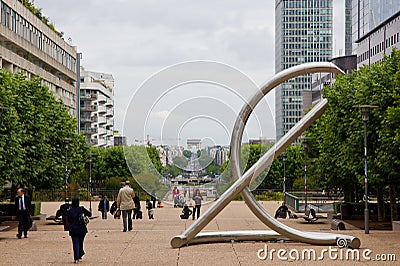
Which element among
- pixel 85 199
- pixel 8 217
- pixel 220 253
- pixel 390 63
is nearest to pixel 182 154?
pixel 220 253

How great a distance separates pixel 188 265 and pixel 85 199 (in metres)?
58.1

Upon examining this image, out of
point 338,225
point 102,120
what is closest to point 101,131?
point 102,120

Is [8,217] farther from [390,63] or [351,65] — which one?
[351,65]

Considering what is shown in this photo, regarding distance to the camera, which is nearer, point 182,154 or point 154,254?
point 154,254

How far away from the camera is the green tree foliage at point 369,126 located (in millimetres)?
32188

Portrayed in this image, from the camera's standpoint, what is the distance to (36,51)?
80312 mm

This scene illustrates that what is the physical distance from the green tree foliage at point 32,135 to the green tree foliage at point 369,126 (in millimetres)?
15907

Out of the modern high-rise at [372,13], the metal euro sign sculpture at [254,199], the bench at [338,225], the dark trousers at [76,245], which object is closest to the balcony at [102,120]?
the modern high-rise at [372,13]

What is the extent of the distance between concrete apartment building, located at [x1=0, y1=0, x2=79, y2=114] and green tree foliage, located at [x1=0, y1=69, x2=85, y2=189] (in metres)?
13.3

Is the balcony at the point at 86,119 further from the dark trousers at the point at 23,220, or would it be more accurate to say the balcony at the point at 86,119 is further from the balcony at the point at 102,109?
the dark trousers at the point at 23,220

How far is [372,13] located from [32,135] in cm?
6641

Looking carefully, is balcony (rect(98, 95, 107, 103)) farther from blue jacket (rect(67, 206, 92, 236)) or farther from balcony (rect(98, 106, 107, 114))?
blue jacket (rect(67, 206, 92, 236))

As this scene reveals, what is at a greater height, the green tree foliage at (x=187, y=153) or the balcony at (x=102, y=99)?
the balcony at (x=102, y=99)

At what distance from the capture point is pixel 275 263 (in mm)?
19172
